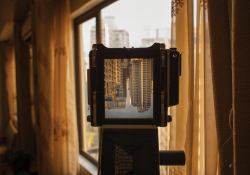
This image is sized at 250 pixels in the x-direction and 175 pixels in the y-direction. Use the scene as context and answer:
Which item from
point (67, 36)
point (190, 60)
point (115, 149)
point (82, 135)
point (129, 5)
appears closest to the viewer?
point (115, 149)

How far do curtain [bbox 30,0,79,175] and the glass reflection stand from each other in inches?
47.1

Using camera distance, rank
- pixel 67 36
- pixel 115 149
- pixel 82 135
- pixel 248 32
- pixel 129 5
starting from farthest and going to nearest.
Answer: pixel 82 135 < pixel 67 36 < pixel 129 5 < pixel 115 149 < pixel 248 32

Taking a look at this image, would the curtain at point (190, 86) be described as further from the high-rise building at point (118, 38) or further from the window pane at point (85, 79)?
the window pane at point (85, 79)

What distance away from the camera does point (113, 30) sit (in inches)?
63.6

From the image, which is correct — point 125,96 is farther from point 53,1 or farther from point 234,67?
point 53,1

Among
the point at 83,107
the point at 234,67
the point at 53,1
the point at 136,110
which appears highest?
the point at 53,1

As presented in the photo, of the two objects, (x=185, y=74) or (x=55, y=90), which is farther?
(x=55, y=90)

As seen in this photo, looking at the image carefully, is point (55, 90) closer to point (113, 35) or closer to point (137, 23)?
point (113, 35)

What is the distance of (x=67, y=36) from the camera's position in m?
1.68

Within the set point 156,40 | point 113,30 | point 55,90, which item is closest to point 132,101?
point 156,40

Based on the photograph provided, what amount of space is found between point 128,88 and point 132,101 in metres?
0.05

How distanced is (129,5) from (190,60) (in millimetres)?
913

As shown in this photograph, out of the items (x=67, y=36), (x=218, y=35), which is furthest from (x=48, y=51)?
(x=218, y=35)

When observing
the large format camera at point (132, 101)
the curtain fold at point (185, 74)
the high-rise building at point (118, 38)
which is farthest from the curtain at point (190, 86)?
the high-rise building at point (118, 38)
